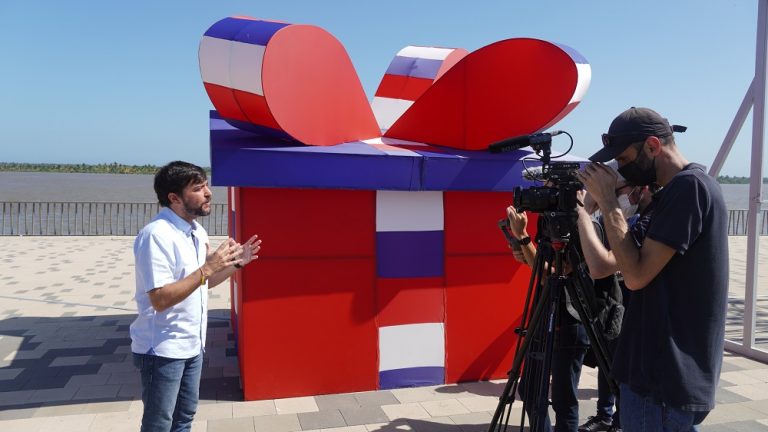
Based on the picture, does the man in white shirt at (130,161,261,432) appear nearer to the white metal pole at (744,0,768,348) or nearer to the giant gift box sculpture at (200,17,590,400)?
the giant gift box sculpture at (200,17,590,400)

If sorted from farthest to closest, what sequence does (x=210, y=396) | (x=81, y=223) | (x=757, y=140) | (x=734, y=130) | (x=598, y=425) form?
(x=81, y=223) → (x=734, y=130) → (x=757, y=140) → (x=210, y=396) → (x=598, y=425)

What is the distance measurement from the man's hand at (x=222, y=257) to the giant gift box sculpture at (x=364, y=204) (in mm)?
1297

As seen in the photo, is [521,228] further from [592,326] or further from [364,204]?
[364,204]

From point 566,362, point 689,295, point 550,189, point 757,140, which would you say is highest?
point 757,140

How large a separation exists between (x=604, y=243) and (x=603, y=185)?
3.87 ft

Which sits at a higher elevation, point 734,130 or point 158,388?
point 734,130

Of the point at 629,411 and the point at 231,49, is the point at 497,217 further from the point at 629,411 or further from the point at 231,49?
the point at 629,411

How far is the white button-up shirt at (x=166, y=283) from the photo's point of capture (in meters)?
2.71

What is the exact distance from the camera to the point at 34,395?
476cm

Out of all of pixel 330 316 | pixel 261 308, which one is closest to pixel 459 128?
pixel 330 316

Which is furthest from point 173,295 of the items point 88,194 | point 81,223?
point 88,194

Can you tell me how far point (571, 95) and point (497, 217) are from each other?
121 cm

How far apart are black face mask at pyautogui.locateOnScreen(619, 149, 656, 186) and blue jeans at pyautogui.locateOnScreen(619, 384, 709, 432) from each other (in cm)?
81

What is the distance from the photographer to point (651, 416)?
2143mm
